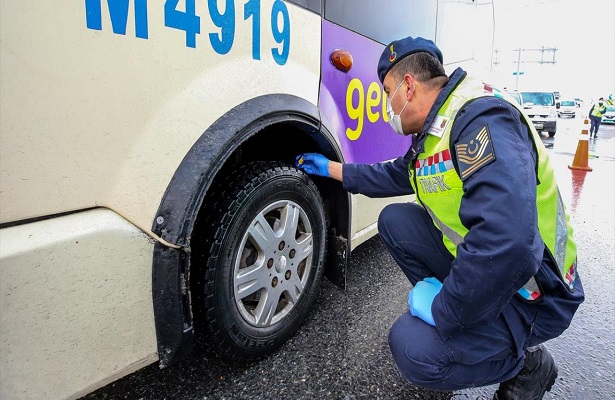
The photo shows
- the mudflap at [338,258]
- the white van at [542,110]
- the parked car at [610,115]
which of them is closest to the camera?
the mudflap at [338,258]

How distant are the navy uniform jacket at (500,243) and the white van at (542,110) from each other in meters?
13.3

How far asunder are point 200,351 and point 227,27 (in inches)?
51.2

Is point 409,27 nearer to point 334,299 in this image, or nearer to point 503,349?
point 334,299

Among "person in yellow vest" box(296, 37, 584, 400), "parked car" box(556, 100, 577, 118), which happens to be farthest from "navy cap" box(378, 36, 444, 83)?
"parked car" box(556, 100, 577, 118)

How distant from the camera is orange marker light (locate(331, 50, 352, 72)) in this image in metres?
1.67

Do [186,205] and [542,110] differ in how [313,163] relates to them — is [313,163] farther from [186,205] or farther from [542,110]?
[542,110]

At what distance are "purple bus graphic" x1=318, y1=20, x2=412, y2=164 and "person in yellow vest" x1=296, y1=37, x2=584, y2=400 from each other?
0.89ft

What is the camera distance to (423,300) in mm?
1375

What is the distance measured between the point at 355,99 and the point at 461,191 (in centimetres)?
80

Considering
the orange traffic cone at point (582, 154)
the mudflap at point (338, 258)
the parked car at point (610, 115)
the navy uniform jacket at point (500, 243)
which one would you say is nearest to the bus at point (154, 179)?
the mudflap at point (338, 258)

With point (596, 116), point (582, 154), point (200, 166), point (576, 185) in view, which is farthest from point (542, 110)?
point (200, 166)

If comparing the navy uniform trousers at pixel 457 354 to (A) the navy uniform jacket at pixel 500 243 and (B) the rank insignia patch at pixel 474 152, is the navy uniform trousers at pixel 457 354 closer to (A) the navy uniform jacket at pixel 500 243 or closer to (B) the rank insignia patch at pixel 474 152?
(A) the navy uniform jacket at pixel 500 243

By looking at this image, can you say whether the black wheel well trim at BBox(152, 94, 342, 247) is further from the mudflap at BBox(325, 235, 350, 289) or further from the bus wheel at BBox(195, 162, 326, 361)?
the mudflap at BBox(325, 235, 350, 289)

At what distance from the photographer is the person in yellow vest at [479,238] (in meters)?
1.06
